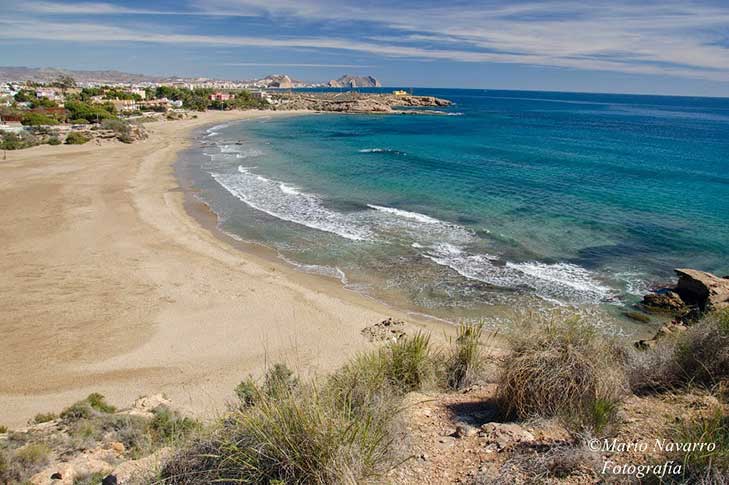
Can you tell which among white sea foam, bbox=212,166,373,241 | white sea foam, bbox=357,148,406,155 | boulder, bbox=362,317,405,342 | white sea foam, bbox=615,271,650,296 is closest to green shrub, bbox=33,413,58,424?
boulder, bbox=362,317,405,342

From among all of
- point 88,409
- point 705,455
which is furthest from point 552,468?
point 88,409

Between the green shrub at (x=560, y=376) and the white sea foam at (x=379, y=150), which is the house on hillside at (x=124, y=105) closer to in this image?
the white sea foam at (x=379, y=150)

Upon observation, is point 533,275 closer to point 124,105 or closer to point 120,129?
point 120,129

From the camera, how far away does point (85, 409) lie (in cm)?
884

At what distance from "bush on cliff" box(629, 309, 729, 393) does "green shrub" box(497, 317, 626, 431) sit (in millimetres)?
1017

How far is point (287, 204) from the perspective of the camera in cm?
2819

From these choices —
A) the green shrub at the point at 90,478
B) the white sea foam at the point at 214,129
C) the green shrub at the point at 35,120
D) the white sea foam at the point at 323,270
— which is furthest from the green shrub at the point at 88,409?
the green shrub at the point at 35,120

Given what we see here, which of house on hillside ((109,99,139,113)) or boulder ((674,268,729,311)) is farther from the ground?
house on hillside ((109,99,139,113))

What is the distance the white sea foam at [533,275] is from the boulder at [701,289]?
2.24 meters

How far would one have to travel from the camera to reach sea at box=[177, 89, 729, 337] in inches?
657

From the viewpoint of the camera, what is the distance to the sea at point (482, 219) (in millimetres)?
16688

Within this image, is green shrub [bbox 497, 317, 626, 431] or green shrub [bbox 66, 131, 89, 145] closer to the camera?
green shrub [bbox 497, 317, 626, 431]

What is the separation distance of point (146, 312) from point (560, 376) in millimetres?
13162

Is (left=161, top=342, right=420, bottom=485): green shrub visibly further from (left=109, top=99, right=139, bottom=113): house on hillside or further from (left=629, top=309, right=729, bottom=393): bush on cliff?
(left=109, top=99, right=139, bottom=113): house on hillside
